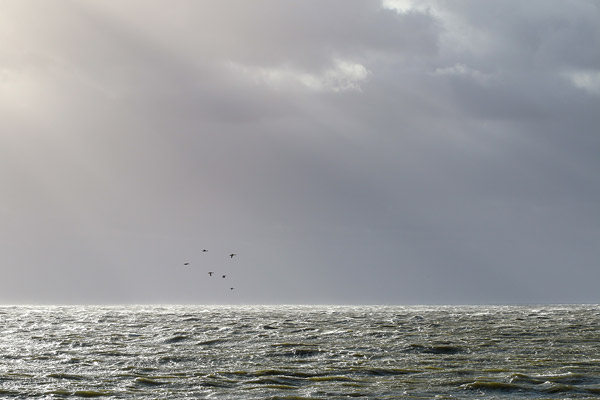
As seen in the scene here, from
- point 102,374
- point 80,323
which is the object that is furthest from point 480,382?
point 80,323

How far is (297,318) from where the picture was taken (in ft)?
161

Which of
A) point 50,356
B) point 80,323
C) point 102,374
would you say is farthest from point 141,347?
point 80,323

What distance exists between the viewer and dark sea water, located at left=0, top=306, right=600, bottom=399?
66.0ft

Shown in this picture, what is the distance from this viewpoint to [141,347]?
31875 mm

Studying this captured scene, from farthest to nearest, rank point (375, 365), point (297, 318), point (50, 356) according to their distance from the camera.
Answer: point (297, 318), point (50, 356), point (375, 365)

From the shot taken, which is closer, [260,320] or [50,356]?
[50,356]

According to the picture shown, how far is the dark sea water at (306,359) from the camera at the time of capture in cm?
2011

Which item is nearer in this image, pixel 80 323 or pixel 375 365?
pixel 375 365

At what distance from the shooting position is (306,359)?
27.3 m

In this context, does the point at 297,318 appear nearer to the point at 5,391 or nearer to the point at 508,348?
the point at 508,348

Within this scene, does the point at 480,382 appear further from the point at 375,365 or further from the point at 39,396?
the point at 39,396

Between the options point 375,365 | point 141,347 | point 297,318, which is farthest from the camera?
point 297,318

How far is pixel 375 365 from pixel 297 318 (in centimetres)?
2421

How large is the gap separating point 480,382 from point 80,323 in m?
31.6
